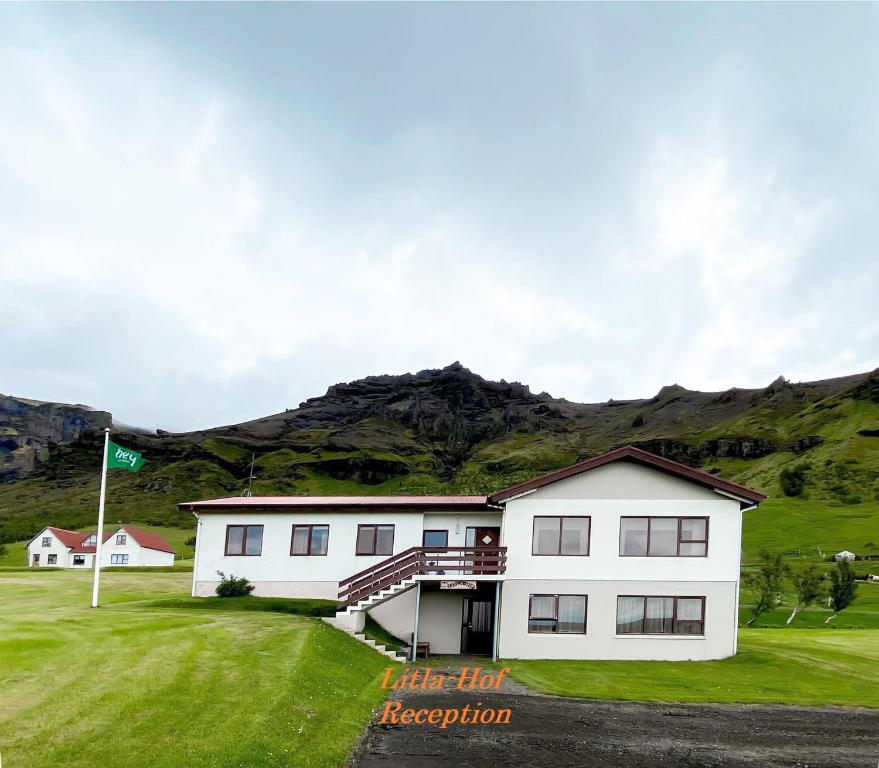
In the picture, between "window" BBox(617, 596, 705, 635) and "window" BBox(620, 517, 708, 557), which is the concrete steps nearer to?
"window" BBox(617, 596, 705, 635)

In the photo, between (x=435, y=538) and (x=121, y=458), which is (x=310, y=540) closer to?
(x=435, y=538)

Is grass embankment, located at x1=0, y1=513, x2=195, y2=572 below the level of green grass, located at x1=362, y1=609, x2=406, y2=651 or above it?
below

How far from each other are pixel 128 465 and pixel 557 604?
1910cm

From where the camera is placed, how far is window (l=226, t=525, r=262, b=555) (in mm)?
33375

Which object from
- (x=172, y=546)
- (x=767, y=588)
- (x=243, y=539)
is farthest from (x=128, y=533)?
(x=767, y=588)

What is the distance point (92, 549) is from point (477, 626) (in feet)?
297

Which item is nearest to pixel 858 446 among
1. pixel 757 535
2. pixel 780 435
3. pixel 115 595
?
pixel 780 435

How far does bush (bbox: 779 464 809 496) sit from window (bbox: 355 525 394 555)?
118970 mm

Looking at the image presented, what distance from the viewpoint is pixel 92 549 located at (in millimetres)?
103875

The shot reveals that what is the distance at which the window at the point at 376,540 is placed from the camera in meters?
32.5

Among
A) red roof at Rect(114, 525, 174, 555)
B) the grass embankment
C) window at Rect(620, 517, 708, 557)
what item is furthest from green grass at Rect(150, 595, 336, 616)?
red roof at Rect(114, 525, 174, 555)

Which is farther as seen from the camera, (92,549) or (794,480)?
(794,480)

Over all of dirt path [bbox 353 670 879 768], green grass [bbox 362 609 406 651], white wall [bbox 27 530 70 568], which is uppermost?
dirt path [bbox 353 670 879 768]

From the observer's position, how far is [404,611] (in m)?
31.2
